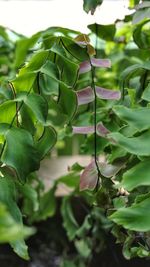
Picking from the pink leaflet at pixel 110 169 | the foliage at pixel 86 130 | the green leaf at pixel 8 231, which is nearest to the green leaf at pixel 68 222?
the foliage at pixel 86 130

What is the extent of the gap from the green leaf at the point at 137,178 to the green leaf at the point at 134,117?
0.04 m

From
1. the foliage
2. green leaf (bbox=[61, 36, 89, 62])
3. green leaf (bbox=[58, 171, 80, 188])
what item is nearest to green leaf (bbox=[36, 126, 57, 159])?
the foliage

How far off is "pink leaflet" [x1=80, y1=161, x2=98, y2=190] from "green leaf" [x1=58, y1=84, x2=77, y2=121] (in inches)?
3.3

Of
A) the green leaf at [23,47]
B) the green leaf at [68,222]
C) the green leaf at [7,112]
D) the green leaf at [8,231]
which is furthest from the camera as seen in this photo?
the green leaf at [68,222]

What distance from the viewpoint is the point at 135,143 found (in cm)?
50

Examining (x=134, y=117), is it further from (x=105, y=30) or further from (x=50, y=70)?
(x=105, y=30)

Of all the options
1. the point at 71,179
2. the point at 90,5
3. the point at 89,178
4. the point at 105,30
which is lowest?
the point at 71,179

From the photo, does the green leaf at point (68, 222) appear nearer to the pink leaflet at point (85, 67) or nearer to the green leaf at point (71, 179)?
the green leaf at point (71, 179)

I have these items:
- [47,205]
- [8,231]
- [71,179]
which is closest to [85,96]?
[8,231]

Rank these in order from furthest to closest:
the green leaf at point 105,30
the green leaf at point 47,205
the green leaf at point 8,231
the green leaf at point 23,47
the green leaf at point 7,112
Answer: the green leaf at point 47,205 < the green leaf at point 23,47 < the green leaf at point 105,30 < the green leaf at point 7,112 < the green leaf at point 8,231

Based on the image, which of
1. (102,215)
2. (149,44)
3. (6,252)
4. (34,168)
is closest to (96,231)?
(102,215)

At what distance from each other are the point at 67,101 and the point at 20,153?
0.35ft

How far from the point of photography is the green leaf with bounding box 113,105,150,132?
Answer: 51cm

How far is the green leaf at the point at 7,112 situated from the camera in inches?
22.6
